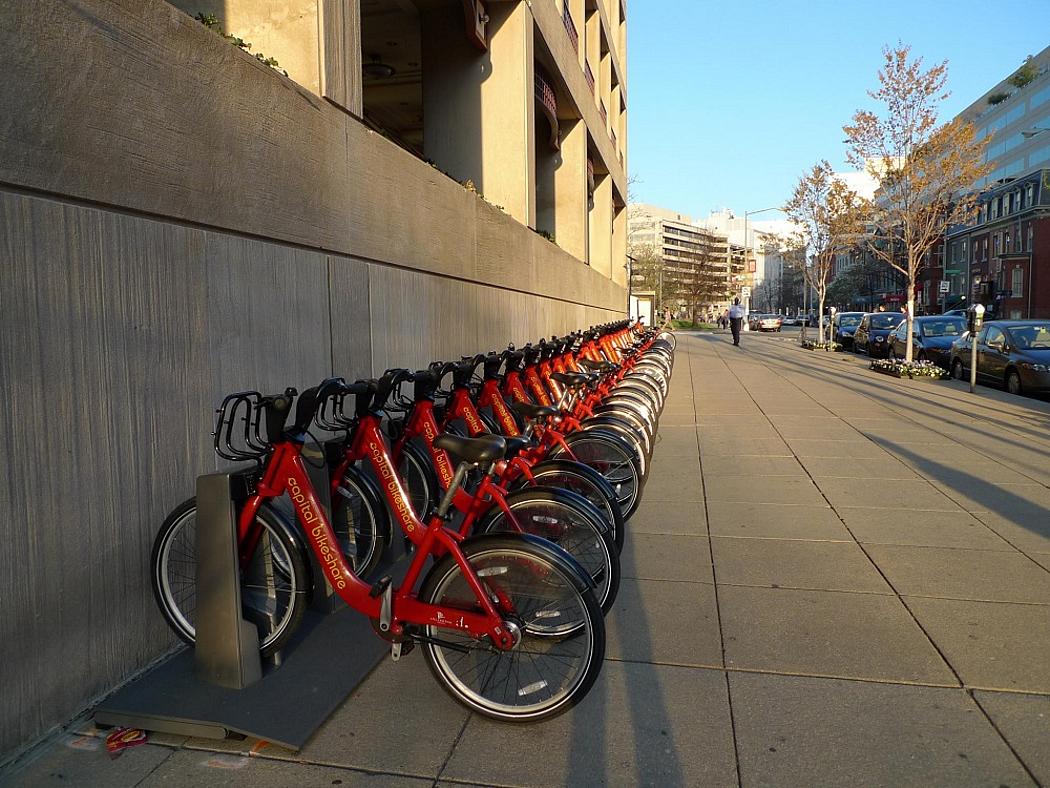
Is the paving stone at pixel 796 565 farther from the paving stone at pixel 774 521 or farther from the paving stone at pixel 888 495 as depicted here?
the paving stone at pixel 888 495

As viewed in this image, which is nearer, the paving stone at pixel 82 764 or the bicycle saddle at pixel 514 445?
the paving stone at pixel 82 764

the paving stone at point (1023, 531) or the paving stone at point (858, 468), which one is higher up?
the paving stone at point (858, 468)

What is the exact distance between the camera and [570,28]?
16.6 metres

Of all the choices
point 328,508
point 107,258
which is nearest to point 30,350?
point 107,258

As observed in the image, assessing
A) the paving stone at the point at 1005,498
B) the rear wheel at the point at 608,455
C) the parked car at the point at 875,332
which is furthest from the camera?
the parked car at the point at 875,332

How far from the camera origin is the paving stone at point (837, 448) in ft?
27.9

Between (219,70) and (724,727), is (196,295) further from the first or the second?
(724,727)

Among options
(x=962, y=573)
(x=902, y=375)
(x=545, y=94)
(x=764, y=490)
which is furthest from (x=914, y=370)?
(x=962, y=573)

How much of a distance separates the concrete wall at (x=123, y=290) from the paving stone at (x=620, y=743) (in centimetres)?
155

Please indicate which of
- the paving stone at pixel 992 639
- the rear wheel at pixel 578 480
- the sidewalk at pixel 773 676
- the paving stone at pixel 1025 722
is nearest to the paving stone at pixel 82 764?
the sidewalk at pixel 773 676

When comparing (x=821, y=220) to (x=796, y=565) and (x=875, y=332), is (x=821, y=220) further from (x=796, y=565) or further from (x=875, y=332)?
(x=796, y=565)

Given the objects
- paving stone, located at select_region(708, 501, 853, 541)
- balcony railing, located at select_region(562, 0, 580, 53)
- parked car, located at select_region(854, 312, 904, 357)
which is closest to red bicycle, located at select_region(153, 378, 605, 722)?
paving stone, located at select_region(708, 501, 853, 541)

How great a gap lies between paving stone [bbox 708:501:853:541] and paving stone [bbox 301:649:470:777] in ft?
9.37

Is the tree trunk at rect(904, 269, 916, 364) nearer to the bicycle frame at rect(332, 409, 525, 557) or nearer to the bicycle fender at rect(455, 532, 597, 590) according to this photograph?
the bicycle frame at rect(332, 409, 525, 557)
